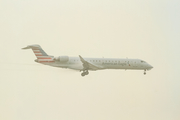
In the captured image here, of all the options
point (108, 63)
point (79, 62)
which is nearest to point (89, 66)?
point (79, 62)

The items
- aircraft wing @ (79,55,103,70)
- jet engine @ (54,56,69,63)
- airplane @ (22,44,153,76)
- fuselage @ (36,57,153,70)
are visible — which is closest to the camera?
jet engine @ (54,56,69,63)

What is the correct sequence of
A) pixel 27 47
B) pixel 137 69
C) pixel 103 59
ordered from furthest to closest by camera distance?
pixel 137 69 → pixel 103 59 → pixel 27 47

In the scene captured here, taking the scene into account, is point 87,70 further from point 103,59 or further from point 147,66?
point 147,66

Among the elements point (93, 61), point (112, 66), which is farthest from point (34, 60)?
point (112, 66)

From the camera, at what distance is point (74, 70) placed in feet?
130

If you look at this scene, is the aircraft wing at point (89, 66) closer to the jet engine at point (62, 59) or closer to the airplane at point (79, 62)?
the airplane at point (79, 62)

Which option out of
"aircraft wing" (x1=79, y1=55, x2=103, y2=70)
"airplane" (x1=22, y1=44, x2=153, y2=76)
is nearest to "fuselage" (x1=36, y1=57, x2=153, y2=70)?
"airplane" (x1=22, y1=44, x2=153, y2=76)

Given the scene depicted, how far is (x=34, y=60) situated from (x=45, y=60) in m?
1.44

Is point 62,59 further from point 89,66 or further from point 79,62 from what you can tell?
point 89,66

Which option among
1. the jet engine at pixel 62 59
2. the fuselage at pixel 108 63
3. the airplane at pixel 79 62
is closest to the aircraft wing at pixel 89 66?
the airplane at pixel 79 62

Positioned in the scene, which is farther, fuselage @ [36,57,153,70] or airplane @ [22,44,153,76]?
fuselage @ [36,57,153,70]

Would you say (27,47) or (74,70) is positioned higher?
(27,47)

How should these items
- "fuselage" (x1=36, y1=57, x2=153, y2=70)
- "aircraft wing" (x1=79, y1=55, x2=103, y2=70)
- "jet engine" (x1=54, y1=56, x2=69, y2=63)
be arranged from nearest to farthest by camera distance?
"jet engine" (x1=54, y1=56, x2=69, y2=63), "fuselage" (x1=36, y1=57, x2=153, y2=70), "aircraft wing" (x1=79, y1=55, x2=103, y2=70)

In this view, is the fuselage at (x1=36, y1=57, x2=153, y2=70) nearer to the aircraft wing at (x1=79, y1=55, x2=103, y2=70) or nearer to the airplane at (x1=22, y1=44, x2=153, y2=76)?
the airplane at (x1=22, y1=44, x2=153, y2=76)
